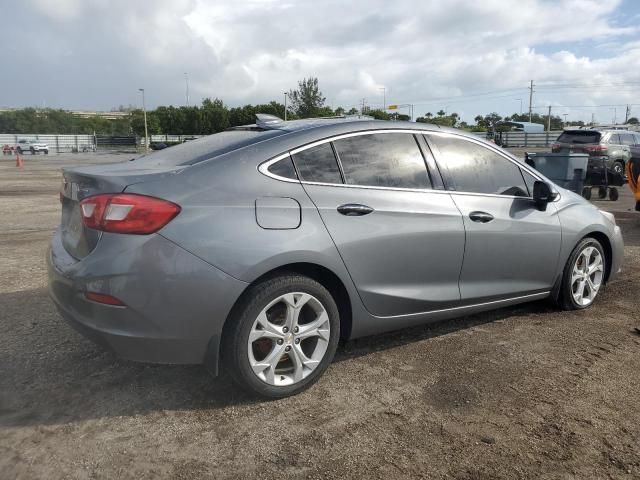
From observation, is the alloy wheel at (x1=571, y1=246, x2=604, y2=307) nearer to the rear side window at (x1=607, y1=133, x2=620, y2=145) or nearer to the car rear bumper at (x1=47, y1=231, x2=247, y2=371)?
the car rear bumper at (x1=47, y1=231, x2=247, y2=371)

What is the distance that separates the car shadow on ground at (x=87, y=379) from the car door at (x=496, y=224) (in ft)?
1.75

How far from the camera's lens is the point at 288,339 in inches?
122

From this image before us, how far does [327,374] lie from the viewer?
11.4ft

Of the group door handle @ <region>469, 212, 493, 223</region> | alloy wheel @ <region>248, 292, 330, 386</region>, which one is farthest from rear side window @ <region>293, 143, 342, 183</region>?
door handle @ <region>469, 212, 493, 223</region>

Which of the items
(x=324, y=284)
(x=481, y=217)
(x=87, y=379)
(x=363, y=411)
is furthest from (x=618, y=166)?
(x=87, y=379)

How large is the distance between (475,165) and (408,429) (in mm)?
2080

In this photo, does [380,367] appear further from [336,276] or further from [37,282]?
[37,282]

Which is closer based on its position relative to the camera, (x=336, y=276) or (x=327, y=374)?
(x=336, y=276)

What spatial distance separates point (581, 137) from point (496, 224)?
14380 millimetres

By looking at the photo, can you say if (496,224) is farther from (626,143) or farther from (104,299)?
(626,143)

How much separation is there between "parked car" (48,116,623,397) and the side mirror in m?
0.01

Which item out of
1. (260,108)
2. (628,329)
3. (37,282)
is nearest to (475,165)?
(628,329)

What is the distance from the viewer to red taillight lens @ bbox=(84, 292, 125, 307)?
273 centimetres

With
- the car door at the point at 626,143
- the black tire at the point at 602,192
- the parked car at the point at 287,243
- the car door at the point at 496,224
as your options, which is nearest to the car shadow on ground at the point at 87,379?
the parked car at the point at 287,243
